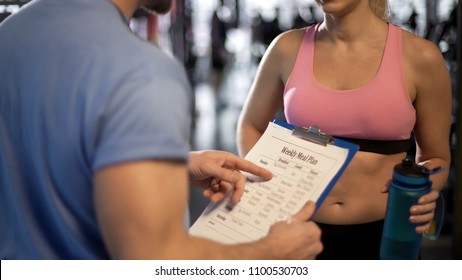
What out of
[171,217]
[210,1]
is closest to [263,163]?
[171,217]

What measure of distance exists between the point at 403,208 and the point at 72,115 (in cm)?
68

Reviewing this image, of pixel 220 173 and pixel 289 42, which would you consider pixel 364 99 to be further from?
pixel 220 173

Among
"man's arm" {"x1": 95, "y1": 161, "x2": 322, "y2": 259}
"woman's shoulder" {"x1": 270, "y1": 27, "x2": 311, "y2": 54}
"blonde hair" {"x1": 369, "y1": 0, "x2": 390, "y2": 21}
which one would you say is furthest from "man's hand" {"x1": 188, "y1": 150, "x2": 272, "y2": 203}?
"blonde hair" {"x1": 369, "y1": 0, "x2": 390, "y2": 21}

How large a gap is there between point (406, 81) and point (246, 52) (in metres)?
9.08

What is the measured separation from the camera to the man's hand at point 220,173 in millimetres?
1221

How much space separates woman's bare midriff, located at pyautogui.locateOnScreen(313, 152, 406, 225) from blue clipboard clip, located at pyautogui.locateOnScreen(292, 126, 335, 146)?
433 millimetres

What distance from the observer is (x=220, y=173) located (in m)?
1.27

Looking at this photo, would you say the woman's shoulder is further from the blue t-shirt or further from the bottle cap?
the blue t-shirt

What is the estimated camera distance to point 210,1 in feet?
32.6

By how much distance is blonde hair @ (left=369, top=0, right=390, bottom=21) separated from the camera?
168 cm

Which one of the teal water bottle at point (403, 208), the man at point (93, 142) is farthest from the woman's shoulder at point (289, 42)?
the man at point (93, 142)

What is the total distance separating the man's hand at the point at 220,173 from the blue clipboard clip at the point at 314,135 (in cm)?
12

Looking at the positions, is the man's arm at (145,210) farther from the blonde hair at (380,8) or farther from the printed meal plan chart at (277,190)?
the blonde hair at (380,8)

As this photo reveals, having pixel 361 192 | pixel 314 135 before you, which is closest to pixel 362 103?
pixel 361 192
